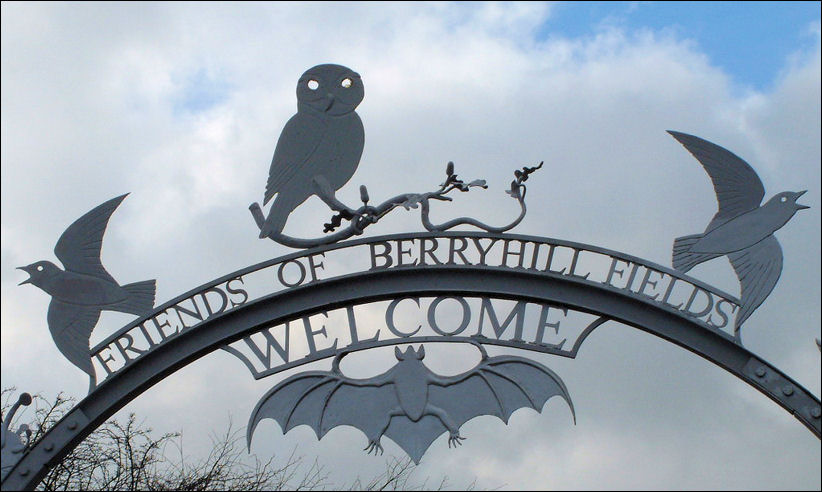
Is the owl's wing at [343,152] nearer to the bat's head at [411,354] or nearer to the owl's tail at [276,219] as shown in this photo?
the owl's tail at [276,219]

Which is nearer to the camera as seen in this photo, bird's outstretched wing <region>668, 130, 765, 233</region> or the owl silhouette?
bird's outstretched wing <region>668, 130, 765, 233</region>

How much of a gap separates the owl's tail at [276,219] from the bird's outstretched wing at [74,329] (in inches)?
40.5

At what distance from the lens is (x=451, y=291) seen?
6316mm

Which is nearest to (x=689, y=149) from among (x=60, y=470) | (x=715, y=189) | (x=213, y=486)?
(x=715, y=189)

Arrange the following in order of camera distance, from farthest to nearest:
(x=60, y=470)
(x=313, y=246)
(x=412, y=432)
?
(x=60, y=470), (x=313, y=246), (x=412, y=432)

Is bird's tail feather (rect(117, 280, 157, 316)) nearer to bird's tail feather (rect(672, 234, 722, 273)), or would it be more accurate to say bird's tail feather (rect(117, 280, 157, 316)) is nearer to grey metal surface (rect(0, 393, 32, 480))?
grey metal surface (rect(0, 393, 32, 480))

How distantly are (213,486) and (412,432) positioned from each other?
172 inches

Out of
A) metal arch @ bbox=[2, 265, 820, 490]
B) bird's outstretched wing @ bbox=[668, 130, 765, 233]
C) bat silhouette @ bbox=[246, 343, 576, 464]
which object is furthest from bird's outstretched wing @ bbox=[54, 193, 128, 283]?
bird's outstretched wing @ bbox=[668, 130, 765, 233]

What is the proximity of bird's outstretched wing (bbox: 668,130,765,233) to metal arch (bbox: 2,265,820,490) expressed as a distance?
65cm

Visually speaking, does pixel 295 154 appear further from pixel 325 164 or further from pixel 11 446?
pixel 11 446

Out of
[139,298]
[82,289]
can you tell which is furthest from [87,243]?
[139,298]

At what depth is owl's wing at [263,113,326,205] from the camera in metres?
6.70

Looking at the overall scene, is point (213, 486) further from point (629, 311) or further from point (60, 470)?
point (629, 311)

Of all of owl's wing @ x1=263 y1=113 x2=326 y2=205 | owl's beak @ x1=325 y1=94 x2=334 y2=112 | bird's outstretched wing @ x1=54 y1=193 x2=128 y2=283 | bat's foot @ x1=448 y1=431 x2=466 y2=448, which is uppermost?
owl's beak @ x1=325 y1=94 x2=334 y2=112
